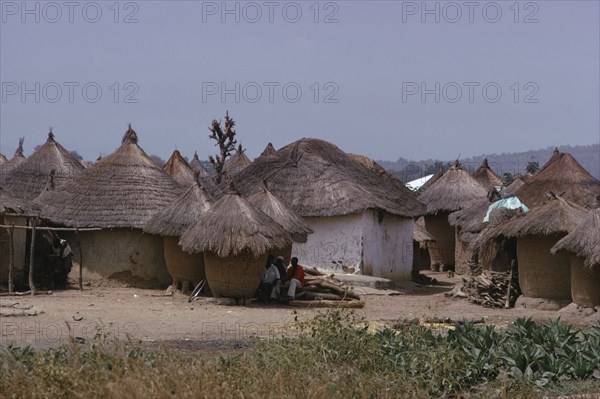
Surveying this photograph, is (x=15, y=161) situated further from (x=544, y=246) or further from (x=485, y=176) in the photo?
(x=544, y=246)

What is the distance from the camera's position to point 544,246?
17.7m

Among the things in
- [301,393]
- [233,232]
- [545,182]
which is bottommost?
[301,393]

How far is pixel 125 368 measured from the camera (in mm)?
6922

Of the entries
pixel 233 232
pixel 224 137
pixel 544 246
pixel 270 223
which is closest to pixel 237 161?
pixel 224 137

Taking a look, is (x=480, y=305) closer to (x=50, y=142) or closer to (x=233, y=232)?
(x=233, y=232)

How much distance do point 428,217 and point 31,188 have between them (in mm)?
14124

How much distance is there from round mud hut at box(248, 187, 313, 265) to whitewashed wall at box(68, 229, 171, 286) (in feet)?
7.92

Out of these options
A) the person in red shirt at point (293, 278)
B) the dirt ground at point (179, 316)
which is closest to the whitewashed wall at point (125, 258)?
the dirt ground at point (179, 316)

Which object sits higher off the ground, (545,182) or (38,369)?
(545,182)

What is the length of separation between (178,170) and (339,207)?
11294 millimetres

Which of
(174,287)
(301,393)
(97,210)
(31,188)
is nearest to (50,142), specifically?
(31,188)

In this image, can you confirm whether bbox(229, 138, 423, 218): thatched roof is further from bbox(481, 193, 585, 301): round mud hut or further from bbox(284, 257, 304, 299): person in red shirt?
bbox(481, 193, 585, 301): round mud hut

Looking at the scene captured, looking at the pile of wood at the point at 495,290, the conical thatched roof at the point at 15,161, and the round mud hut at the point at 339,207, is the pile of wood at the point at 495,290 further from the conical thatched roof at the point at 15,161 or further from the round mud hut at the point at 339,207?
the conical thatched roof at the point at 15,161

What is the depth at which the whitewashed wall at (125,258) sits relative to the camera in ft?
67.8
